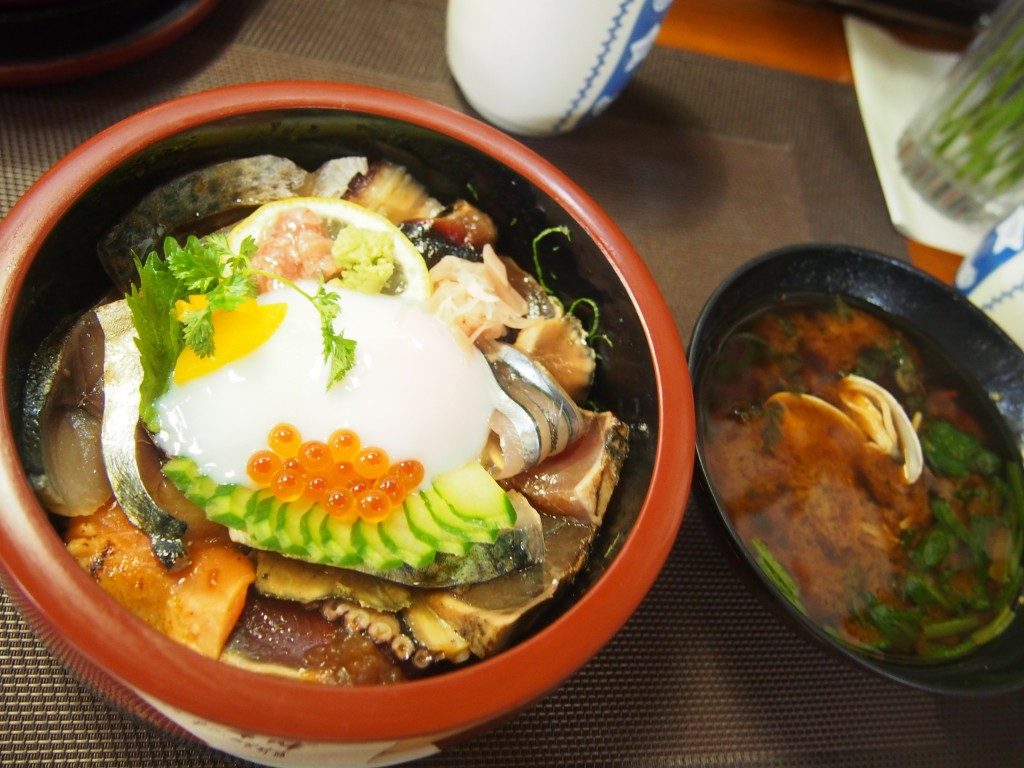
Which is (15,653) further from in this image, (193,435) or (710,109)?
(710,109)

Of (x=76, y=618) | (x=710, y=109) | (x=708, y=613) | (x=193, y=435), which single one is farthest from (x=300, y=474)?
(x=710, y=109)

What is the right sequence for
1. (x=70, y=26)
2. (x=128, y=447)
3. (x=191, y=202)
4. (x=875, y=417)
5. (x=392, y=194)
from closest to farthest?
(x=128, y=447) → (x=191, y=202) → (x=392, y=194) → (x=70, y=26) → (x=875, y=417)

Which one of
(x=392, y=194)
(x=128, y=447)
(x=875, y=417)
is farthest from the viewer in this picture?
(x=875, y=417)

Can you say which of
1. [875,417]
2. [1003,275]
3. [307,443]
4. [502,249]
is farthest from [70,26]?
[1003,275]

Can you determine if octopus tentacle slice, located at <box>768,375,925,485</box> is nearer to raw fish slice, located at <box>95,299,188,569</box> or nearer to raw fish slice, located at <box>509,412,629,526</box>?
raw fish slice, located at <box>509,412,629,526</box>

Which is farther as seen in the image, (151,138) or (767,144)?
(767,144)

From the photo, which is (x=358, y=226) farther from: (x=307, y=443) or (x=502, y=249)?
(x=307, y=443)
